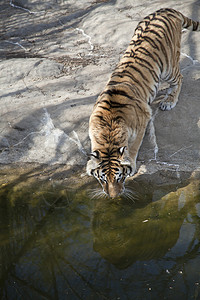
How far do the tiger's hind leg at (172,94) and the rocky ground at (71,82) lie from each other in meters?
0.09

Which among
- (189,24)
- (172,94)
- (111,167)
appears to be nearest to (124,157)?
(111,167)

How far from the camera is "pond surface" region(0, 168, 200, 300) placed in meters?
2.89

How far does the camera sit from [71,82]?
19.7ft

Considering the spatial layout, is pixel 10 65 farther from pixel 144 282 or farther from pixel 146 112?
pixel 144 282

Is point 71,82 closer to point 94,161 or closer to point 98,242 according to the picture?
point 94,161

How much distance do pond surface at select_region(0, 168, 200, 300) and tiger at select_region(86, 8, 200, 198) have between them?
1.06 feet

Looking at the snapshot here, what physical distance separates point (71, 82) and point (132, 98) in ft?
6.25

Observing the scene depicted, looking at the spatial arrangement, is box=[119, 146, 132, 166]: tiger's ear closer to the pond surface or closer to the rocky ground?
the pond surface

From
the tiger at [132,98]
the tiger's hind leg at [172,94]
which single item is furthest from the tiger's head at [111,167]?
the tiger's hind leg at [172,94]

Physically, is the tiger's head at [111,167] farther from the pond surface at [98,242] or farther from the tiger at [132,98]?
the pond surface at [98,242]

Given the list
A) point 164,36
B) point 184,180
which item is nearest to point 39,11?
point 164,36

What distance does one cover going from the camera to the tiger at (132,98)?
3652mm

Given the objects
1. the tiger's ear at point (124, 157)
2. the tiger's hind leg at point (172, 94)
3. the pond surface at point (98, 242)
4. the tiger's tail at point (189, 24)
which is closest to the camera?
the pond surface at point (98, 242)

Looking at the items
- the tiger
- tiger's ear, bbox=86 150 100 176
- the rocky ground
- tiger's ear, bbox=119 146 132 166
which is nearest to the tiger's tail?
the tiger
